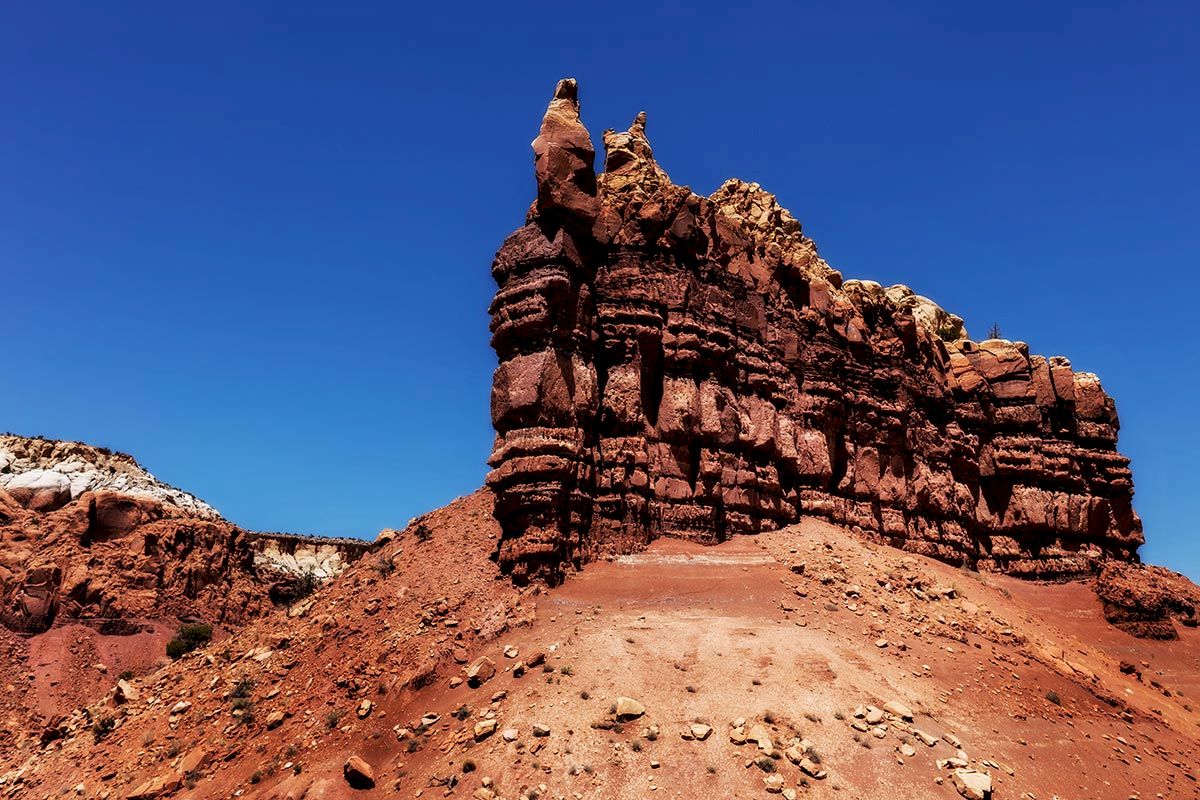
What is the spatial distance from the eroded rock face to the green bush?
59.8ft

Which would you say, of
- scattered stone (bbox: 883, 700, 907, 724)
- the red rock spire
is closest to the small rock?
scattered stone (bbox: 883, 700, 907, 724)

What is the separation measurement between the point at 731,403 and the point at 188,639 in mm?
A: 25528

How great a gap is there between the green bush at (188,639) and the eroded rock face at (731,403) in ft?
59.8

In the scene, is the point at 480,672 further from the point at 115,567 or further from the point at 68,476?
the point at 68,476

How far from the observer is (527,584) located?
947 inches

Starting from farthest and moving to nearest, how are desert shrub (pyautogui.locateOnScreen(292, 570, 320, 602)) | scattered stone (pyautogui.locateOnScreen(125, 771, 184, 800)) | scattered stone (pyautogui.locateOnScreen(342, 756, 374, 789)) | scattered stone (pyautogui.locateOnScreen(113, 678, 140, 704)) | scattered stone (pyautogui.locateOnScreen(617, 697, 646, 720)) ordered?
1. desert shrub (pyautogui.locateOnScreen(292, 570, 320, 602))
2. scattered stone (pyautogui.locateOnScreen(113, 678, 140, 704))
3. scattered stone (pyautogui.locateOnScreen(125, 771, 184, 800))
4. scattered stone (pyautogui.locateOnScreen(617, 697, 646, 720))
5. scattered stone (pyautogui.locateOnScreen(342, 756, 374, 789))

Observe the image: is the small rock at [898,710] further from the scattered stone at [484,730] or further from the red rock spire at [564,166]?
the red rock spire at [564,166]

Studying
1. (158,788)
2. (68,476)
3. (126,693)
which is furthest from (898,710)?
(68,476)

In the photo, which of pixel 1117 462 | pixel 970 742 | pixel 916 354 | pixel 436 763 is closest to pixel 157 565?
pixel 436 763

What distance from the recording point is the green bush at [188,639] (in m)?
34.1

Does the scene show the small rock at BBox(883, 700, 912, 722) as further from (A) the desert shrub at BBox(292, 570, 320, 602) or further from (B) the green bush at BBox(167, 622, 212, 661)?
(A) the desert shrub at BBox(292, 570, 320, 602)

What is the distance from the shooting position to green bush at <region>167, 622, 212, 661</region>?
112 ft

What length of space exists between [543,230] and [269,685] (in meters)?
16.3

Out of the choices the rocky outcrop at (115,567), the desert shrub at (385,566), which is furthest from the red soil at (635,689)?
the rocky outcrop at (115,567)
